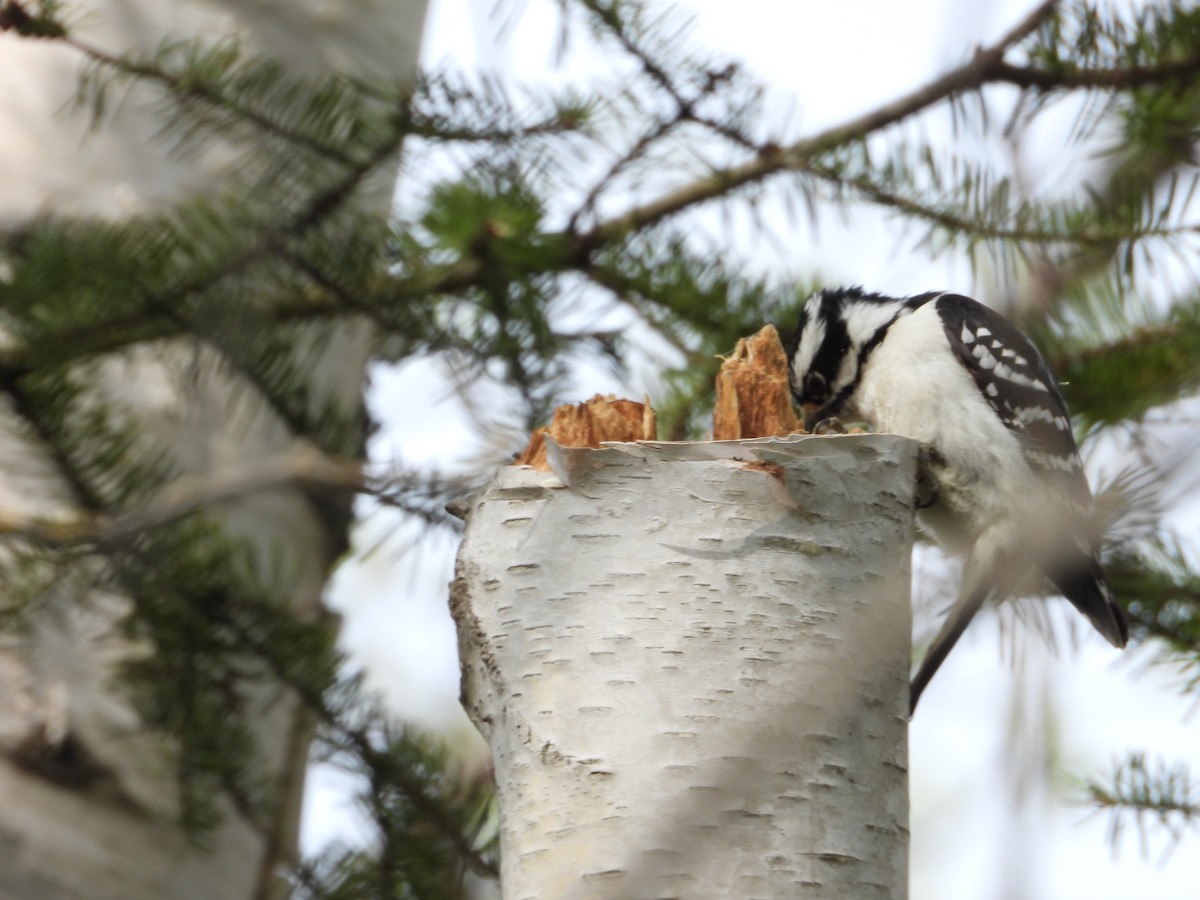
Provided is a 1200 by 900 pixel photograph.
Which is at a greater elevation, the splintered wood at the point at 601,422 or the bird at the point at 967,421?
the bird at the point at 967,421

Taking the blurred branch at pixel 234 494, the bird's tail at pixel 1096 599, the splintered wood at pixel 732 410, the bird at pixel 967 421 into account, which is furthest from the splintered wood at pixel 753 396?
the bird's tail at pixel 1096 599

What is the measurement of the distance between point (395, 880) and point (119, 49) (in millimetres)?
1724

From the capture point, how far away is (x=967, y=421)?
8.21 feet

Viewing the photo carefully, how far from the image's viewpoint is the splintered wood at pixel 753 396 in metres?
2.03

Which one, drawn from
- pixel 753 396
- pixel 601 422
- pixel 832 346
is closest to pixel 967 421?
pixel 832 346

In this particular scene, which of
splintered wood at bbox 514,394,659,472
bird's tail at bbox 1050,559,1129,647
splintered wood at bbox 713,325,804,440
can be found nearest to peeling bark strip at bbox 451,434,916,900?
splintered wood at bbox 514,394,659,472

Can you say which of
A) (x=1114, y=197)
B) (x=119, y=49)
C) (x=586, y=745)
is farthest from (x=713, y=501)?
(x=119, y=49)

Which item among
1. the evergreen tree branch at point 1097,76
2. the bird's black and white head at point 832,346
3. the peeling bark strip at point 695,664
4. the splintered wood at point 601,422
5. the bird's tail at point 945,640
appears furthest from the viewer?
the bird's black and white head at point 832,346

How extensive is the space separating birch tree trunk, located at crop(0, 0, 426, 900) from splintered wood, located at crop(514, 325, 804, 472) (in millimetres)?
739

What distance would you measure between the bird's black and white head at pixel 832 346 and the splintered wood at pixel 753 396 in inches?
22.0

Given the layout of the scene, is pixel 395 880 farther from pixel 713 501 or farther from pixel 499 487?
pixel 713 501

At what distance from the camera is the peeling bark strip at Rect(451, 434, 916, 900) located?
4.40ft

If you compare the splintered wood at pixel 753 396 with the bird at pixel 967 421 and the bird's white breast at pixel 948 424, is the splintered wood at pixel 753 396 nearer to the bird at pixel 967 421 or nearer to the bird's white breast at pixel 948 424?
the bird at pixel 967 421

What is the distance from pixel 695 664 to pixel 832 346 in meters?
1.39
